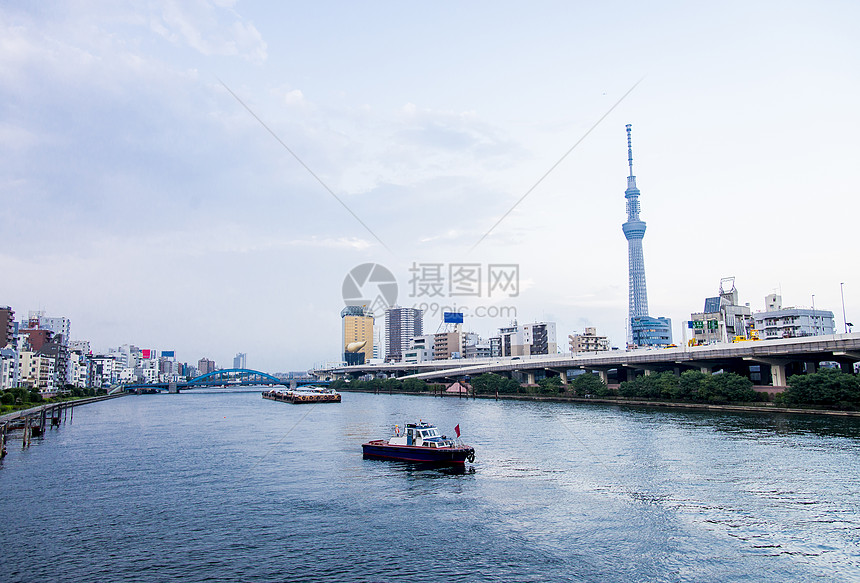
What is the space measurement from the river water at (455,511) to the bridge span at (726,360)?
15.5 metres

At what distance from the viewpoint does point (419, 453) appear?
3612 centimetres

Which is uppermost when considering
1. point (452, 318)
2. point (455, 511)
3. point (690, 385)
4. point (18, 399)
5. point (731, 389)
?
point (452, 318)

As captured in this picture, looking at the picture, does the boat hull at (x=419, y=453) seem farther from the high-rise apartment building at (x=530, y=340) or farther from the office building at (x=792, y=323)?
the high-rise apartment building at (x=530, y=340)

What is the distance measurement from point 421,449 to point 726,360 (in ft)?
176

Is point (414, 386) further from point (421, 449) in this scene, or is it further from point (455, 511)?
point (455, 511)

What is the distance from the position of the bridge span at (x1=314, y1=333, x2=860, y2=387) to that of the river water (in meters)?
15.5

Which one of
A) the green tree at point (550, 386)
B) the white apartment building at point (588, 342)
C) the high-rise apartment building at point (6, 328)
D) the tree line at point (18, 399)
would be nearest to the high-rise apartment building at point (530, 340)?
the white apartment building at point (588, 342)

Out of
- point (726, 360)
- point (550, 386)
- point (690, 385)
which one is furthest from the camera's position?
point (550, 386)

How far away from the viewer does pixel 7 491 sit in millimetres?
29125

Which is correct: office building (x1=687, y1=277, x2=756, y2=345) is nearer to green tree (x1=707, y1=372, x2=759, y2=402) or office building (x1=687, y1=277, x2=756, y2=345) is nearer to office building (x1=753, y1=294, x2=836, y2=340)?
office building (x1=753, y1=294, x2=836, y2=340)

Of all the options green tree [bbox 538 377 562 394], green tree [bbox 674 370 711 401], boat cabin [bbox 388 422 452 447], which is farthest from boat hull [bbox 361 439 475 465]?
green tree [bbox 538 377 562 394]

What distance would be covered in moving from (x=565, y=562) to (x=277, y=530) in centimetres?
1115

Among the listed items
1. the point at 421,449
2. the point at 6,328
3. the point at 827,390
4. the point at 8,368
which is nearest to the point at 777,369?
the point at 827,390

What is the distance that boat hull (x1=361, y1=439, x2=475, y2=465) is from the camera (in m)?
34.7
